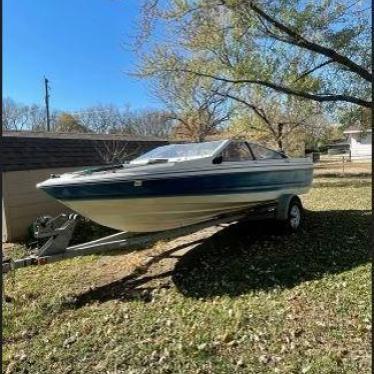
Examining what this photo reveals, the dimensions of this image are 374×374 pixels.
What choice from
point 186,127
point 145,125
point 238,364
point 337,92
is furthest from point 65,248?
point 145,125

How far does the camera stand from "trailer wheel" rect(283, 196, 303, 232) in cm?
888

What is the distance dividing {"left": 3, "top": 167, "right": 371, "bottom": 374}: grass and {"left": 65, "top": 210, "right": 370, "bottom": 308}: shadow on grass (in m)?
0.02

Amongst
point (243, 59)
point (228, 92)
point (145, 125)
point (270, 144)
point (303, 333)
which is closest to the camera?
point (303, 333)

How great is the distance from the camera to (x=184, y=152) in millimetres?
8391

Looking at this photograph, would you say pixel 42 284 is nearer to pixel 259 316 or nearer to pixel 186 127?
pixel 259 316

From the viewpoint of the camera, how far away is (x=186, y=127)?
1294 inches

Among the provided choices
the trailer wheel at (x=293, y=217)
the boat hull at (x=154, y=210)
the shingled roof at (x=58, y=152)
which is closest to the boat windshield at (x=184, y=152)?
the boat hull at (x=154, y=210)

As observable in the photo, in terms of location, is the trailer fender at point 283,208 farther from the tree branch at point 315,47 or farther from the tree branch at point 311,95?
the tree branch at point 311,95

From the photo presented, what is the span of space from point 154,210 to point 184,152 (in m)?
1.46

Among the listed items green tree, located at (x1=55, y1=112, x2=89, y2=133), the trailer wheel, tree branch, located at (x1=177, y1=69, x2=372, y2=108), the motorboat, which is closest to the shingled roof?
tree branch, located at (x1=177, y1=69, x2=372, y2=108)

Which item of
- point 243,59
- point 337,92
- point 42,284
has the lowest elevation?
point 42,284

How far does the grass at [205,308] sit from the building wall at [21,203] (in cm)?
397

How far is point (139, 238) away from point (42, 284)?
173 centimetres

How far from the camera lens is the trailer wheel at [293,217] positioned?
8.88m
